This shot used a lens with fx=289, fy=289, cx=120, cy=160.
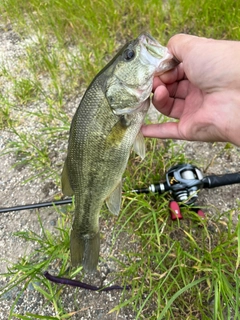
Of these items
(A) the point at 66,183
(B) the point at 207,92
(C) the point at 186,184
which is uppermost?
(B) the point at 207,92

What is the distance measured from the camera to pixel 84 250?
7.32 ft

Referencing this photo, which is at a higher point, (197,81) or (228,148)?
(197,81)

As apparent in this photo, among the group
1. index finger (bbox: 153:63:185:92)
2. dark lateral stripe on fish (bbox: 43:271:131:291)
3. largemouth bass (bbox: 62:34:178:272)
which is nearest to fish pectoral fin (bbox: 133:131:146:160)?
largemouth bass (bbox: 62:34:178:272)

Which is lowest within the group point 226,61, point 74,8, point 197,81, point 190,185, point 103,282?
point 103,282

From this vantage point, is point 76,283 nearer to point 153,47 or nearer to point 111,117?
point 111,117

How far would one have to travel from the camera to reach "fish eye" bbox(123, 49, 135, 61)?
6.05ft

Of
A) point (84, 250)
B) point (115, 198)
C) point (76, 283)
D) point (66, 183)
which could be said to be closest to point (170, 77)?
point (115, 198)

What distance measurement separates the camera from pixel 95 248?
2254mm

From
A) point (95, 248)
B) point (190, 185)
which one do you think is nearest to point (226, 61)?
point (190, 185)

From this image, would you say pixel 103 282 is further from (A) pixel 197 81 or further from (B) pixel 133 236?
(A) pixel 197 81

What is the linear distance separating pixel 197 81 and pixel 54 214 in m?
1.86

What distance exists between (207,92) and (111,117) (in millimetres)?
740

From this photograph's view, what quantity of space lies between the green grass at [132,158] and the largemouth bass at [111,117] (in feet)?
1.82

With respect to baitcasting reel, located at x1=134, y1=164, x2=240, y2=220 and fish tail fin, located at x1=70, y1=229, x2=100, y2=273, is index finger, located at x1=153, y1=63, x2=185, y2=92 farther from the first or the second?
fish tail fin, located at x1=70, y1=229, x2=100, y2=273
